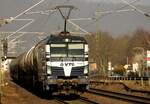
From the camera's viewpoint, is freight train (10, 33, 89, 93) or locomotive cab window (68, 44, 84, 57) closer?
freight train (10, 33, 89, 93)

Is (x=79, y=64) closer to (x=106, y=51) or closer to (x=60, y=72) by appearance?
(x=60, y=72)

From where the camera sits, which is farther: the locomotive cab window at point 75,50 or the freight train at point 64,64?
the locomotive cab window at point 75,50

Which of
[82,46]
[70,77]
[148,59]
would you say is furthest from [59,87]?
[148,59]

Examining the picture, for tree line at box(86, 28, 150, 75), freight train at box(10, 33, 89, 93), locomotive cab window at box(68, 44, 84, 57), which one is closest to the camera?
freight train at box(10, 33, 89, 93)

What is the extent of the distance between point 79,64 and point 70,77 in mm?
896

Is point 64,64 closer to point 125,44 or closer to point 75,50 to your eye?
point 75,50

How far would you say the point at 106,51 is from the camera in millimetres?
106625

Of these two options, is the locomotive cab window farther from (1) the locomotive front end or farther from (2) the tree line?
(2) the tree line

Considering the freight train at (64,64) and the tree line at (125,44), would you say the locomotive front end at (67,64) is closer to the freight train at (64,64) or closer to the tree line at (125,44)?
the freight train at (64,64)

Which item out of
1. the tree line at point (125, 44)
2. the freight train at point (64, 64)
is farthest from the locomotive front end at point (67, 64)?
the tree line at point (125, 44)

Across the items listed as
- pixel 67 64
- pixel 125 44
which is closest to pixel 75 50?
pixel 67 64

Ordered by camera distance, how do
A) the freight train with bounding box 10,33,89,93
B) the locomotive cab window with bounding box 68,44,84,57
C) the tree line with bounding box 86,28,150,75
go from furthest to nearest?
the tree line with bounding box 86,28,150,75 → the locomotive cab window with bounding box 68,44,84,57 → the freight train with bounding box 10,33,89,93

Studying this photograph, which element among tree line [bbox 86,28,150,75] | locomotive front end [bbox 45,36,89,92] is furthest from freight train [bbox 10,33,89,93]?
tree line [bbox 86,28,150,75]

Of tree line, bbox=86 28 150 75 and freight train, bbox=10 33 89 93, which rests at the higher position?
tree line, bbox=86 28 150 75
